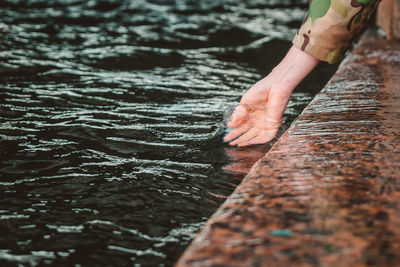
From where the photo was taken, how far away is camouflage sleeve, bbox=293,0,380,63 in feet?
6.28

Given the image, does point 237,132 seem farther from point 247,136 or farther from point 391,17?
point 391,17

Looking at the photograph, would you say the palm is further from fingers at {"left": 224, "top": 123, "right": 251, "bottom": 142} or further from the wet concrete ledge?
the wet concrete ledge

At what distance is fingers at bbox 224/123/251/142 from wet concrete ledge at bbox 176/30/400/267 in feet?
1.46

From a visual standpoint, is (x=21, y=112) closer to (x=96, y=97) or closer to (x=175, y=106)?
(x=96, y=97)

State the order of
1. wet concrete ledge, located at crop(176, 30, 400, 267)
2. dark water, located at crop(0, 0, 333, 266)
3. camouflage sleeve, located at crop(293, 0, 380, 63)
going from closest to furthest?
1. wet concrete ledge, located at crop(176, 30, 400, 267)
2. dark water, located at crop(0, 0, 333, 266)
3. camouflage sleeve, located at crop(293, 0, 380, 63)

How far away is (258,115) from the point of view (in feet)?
7.98

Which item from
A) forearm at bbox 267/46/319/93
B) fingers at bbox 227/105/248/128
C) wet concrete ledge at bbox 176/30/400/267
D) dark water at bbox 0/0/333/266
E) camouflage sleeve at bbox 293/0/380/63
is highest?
camouflage sleeve at bbox 293/0/380/63

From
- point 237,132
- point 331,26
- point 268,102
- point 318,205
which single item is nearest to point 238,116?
point 237,132

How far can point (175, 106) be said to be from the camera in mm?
3234

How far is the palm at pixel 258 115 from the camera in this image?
2223 millimetres

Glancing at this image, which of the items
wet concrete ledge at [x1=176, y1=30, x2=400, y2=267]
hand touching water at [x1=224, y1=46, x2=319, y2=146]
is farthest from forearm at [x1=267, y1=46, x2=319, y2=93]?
wet concrete ledge at [x1=176, y1=30, x2=400, y2=267]

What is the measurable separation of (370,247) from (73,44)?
15.9ft

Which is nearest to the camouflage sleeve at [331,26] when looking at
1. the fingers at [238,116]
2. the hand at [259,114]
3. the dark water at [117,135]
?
the hand at [259,114]

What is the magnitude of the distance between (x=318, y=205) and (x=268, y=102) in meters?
1.15
